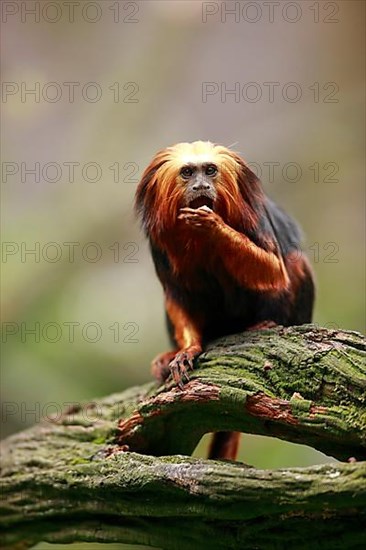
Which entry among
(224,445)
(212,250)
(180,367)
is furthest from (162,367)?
(212,250)

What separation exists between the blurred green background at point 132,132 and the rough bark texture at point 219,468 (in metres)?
2.66

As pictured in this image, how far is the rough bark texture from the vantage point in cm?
252

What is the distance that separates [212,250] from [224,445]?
3.65 feet

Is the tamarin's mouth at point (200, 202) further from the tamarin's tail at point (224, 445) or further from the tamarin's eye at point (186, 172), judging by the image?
the tamarin's tail at point (224, 445)

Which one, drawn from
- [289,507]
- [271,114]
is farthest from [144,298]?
[289,507]

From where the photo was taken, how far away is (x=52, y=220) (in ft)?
22.0

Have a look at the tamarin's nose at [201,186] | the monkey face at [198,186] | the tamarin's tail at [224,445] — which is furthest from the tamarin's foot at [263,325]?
the tamarin's nose at [201,186]

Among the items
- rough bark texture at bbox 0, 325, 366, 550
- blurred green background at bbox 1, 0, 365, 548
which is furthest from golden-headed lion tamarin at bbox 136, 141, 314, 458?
blurred green background at bbox 1, 0, 365, 548

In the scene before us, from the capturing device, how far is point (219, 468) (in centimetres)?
266

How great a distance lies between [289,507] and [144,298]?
3.93 m

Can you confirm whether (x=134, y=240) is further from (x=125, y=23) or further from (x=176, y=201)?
(x=176, y=201)

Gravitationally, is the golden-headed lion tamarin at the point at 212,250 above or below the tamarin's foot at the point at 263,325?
above

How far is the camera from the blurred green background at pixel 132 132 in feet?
20.7

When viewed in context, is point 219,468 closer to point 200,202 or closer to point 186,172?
point 200,202
